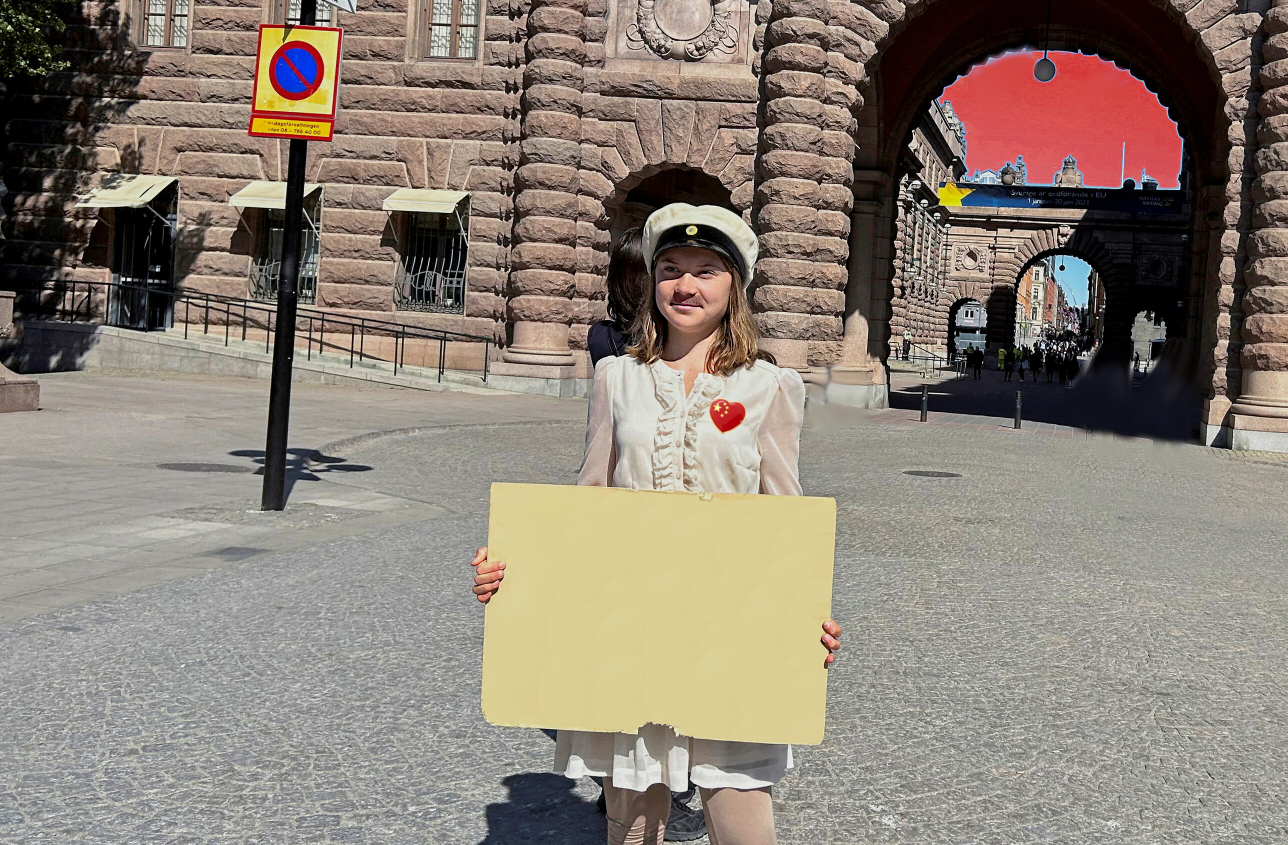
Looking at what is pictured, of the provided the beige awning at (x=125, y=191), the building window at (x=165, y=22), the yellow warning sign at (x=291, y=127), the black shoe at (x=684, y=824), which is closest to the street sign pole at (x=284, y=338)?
the yellow warning sign at (x=291, y=127)

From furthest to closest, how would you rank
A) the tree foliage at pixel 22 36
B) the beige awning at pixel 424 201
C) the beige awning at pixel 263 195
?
the beige awning at pixel 263 195, the beige awning at pixel 424 201, the tree foliage at pixel 22 36

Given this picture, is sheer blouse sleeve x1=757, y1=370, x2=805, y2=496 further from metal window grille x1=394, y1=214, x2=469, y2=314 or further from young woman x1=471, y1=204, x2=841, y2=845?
metal window grille x1=394, y1=214, x2=469, y2=314

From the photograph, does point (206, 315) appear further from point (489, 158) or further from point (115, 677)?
point (115, 677)

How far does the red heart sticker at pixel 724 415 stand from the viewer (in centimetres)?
311

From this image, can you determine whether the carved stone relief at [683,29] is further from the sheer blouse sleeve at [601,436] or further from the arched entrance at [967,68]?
the sheer blouse sleeve at [601,436]

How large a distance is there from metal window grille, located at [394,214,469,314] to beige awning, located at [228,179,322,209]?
6.81 ft

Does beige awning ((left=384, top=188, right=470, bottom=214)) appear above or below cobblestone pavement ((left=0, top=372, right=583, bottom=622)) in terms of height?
above

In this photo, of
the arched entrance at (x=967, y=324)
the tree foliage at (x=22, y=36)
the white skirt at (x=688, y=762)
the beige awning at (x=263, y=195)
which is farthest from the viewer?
the arched entrance at (x=967, y=324)

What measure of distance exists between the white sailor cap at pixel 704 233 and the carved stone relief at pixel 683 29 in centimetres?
2268

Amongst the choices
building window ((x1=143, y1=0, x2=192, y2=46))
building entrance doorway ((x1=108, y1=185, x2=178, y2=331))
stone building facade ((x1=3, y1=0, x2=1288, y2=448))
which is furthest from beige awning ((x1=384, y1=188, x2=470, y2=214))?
building window ((x1=143, y1=0, x2=192, y2=46))

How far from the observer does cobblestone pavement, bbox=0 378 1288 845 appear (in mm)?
4176

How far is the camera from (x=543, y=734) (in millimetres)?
5121

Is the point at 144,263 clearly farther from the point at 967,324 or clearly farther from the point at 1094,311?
the point at 1094,311

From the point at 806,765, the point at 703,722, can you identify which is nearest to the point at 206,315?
the point at 806,765
